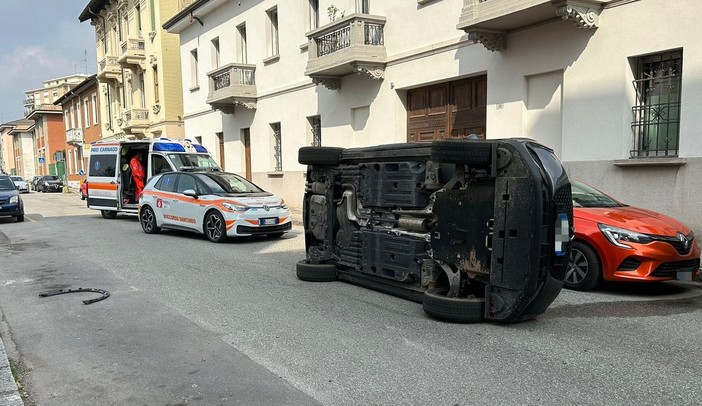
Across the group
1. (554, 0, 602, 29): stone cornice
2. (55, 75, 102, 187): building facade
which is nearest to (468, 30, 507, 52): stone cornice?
(554, 0, 602, 29): stone cornice

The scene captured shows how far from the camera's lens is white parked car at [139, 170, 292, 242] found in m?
11.2

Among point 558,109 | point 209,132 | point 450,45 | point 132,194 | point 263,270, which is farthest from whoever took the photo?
point 209,132

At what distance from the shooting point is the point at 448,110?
13391 mm

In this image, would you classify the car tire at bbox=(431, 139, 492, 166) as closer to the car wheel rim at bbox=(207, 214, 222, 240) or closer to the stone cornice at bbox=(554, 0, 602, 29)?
the stone cornice at bbox=(554, 0, 602, 29)

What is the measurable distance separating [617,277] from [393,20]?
10.2 metres

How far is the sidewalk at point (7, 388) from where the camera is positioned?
364 centimetres

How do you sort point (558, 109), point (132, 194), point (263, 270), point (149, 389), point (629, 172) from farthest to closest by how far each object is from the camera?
1. point (132, 194)
2. point (558, 109)
3. point (629, 172)
4. point (263, 270)
5. point (149, 389)

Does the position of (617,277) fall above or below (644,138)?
below

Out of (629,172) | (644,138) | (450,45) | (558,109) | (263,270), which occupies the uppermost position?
(450,45)

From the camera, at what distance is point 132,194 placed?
17188 mm

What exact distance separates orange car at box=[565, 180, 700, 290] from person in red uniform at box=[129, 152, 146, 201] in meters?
14.2

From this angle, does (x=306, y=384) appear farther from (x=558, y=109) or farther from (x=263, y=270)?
(x=558, y=109)

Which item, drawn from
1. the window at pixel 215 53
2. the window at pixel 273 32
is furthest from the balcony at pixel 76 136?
the window at pixel 273 32

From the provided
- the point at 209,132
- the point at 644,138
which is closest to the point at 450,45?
the point at 644,138
